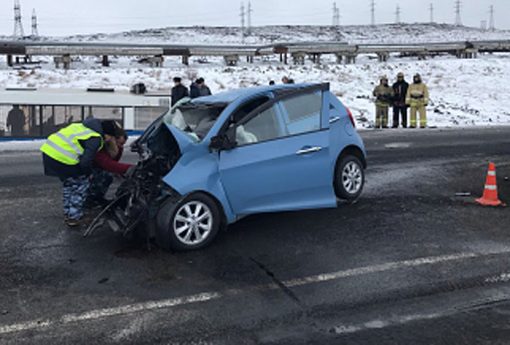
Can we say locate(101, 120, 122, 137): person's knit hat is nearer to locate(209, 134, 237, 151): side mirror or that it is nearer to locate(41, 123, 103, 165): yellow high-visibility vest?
locate(41, 123, 103, 165): yellow high-visibility vest

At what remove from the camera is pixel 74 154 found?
637cm

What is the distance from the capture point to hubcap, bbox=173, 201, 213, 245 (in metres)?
5.76

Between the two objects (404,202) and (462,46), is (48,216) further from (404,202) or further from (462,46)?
(462,46)

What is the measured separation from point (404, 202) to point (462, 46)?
93.2 feet

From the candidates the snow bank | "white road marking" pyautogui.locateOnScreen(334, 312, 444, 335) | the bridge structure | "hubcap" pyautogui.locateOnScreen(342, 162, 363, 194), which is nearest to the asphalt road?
"white road marking" pyautogui.locateOnScreen(334, 312, 444, 335)

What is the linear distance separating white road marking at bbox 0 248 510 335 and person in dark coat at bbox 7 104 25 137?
11807 mm

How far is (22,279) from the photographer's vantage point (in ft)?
16.8

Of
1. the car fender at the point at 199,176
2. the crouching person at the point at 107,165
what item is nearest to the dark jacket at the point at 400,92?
the crouching person at the point at 107,165

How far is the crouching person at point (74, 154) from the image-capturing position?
631 cm

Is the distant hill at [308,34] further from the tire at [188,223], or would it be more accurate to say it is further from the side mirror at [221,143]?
the tire at [188,223]

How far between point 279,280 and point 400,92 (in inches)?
566

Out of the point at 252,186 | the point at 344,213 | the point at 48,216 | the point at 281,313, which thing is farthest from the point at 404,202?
the point at 48,216

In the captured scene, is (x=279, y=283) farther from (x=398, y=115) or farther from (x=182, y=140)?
(x=398, y=115)

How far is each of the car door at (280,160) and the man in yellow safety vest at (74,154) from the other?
155 centimetres
